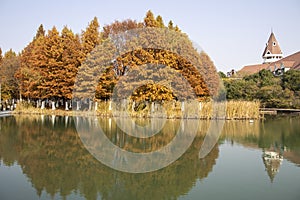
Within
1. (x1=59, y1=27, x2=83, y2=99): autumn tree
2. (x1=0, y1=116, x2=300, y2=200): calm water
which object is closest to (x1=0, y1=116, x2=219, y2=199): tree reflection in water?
(x1=0, y1=116, x2=300, y2=200): calm water

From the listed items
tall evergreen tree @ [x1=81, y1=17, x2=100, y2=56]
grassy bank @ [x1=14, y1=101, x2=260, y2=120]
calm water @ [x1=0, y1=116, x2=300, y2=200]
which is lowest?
calm water @ [x1=0, y1=116, x2=300, y2=200]

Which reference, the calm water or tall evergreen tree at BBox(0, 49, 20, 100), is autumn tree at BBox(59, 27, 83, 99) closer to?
tall evergreen tree at BBox(0, 49, 20, 100)

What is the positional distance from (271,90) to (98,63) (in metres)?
13.5

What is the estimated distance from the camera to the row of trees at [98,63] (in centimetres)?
1852

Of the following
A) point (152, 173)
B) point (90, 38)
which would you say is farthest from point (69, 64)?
point (152, 173)

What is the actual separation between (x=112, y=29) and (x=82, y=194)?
61.7ft

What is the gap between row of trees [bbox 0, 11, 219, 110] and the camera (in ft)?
60.7

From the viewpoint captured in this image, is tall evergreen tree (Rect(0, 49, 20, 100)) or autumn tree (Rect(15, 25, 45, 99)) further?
tall evergreen tree (Rect(0, 49, 20, 100))

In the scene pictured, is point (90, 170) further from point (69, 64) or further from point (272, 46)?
point (272, 46)

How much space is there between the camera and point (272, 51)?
56.7 m

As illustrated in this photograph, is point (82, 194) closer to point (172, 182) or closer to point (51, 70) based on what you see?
point (172, 182)

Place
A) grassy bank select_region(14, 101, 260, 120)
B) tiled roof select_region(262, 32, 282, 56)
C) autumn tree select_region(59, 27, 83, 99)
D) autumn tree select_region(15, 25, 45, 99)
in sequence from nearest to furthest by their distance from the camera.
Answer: grassy bank select_region(14, 101, 260, 120)
autumn tree select_region(59, 27, 83, 99)
autumn tree select_region(15, 25, 45, 99)
tiled roof select_region(262, 32, 282, 56)

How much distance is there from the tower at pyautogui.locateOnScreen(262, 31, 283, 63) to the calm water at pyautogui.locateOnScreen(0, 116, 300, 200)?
50399mm

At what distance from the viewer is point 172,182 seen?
575 centimetres
